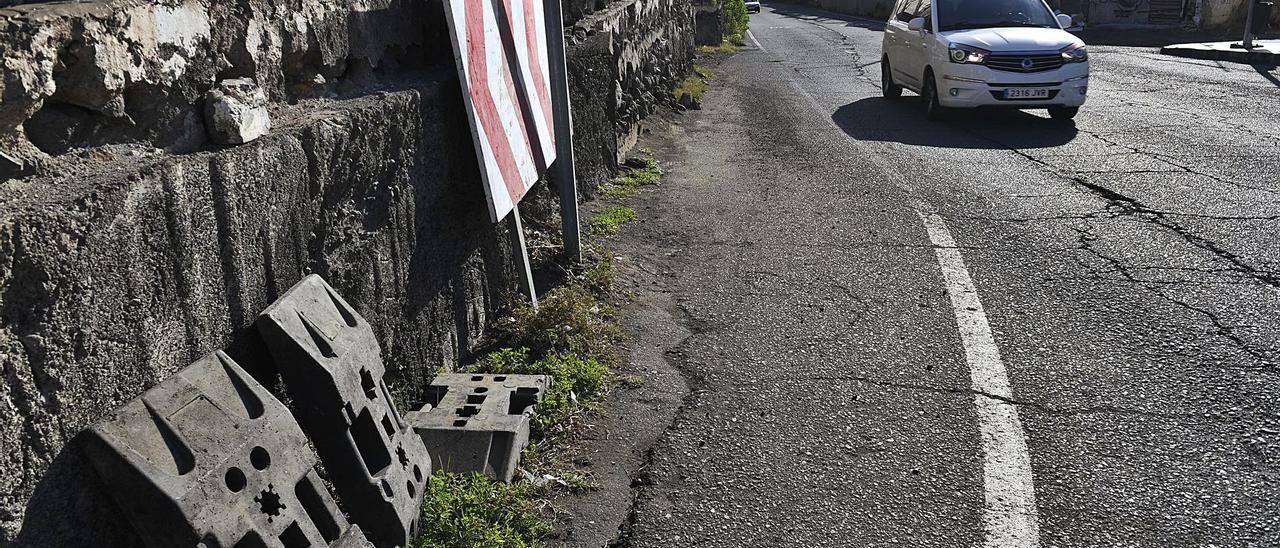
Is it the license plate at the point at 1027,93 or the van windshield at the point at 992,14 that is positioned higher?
the van windshield at the point at 992,14

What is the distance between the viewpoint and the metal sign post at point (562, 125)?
6.27m

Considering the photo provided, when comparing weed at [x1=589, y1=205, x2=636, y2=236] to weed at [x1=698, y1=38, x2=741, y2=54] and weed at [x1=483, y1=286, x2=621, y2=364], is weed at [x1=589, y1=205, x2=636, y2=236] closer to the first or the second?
weed at [x1=483, y1=286, x2=621, y2=364]

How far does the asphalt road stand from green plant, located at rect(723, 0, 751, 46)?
684 inches

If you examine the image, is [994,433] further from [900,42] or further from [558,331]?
[900,42]

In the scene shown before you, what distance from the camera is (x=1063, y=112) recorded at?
1323cm

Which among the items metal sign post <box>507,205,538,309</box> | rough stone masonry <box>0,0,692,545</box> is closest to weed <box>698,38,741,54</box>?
metal sign post <box>507,205,538,309</box>

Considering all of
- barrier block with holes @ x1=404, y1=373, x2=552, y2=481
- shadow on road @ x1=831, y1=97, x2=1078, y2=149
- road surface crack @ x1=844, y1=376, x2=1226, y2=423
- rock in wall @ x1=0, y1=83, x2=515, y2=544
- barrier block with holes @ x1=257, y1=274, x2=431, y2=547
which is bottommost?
shadow on road @ x1=831, y1=97, x2=1078, y2=149

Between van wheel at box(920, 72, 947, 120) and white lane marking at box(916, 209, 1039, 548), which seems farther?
van wheel at box(920, 72, 947, 120)

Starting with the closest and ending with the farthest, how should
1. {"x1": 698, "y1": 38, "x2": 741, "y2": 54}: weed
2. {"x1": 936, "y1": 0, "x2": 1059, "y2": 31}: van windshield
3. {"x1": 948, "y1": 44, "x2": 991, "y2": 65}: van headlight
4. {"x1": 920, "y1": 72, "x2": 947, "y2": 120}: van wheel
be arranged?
{"x1": 948, "y1": 44, "x2": 991, "y2": 65}: van headlight
{"x1": 920, "y1": 72, "x2": 947, "y2": 120}: van wheel
{"x1": 936, "y1": 0, "x2": 1059, "y2": 31}: van windshield
{"x1": 698, "y1": 38, "x2": 741, "y2": 54}: weed

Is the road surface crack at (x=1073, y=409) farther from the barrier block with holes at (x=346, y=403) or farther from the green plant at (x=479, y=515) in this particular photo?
the barrier block with holes at (x=346, y=403)

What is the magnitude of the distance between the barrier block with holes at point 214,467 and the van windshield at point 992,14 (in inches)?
484

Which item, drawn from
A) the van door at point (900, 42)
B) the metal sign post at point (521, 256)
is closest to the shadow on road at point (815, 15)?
the van door at point (900, 42)

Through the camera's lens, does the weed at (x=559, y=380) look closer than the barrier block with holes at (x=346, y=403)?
No

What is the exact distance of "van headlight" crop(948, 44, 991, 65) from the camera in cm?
1290
